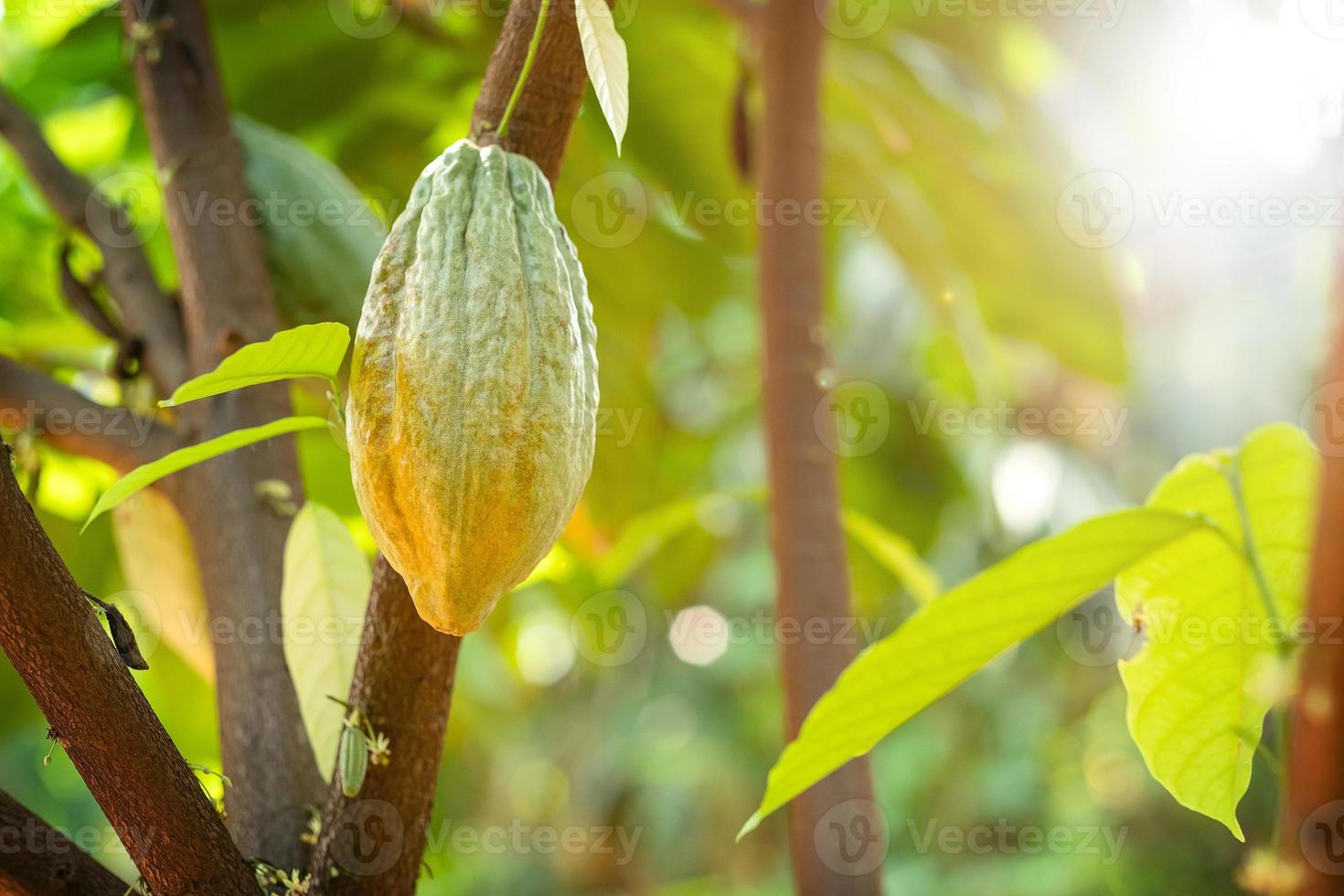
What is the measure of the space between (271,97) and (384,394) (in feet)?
2.65

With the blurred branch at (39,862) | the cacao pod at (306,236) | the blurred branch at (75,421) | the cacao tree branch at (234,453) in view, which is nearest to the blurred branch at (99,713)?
the blurred branch at (39,862)

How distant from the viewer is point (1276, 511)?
0.50 meters

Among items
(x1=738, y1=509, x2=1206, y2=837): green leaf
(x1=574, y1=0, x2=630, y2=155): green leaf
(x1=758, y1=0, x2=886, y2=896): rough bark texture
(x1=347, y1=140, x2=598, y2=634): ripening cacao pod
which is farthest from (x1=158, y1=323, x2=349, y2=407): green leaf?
(x1=758, y1=0, x2=886, y2=896): rough bark texture

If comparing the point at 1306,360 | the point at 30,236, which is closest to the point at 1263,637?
the point at 30,236

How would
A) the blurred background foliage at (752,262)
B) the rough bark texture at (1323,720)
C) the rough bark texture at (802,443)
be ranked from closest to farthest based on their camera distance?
the rough bark texture at (1323,720)
the rough bark texture at (802,443)
the blurred background foliage at (752,262)

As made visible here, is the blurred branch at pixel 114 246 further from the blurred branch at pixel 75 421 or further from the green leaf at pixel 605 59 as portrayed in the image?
the green leaf at pixel 605 59

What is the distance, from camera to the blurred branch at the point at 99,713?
42 centimetres

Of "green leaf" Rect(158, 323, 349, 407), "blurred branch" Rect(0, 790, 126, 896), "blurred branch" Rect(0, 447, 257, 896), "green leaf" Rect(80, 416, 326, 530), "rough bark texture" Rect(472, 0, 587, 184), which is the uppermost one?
"rough bark texture" Rect(472, 0, 587, 184)

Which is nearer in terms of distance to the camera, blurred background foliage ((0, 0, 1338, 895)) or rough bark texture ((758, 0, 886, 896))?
rough bark texture ((758, 0, 886, 896))

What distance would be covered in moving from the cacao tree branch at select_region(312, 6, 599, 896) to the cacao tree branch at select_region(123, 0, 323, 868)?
3.8 inches

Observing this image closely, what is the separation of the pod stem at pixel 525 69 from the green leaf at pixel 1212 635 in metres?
0.31

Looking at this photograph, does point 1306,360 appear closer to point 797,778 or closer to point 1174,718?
point 1174,718

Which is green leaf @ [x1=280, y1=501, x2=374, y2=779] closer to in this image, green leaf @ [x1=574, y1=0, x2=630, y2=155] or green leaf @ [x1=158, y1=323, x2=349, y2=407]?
green leaf @ [x1=158, y1=323, x2=349, y2=407]

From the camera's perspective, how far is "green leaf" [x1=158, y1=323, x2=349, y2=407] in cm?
45
